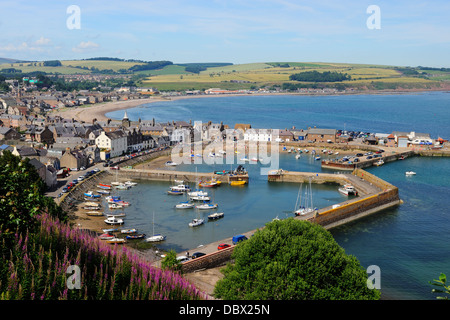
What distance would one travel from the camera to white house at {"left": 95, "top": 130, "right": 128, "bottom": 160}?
44.8 metres

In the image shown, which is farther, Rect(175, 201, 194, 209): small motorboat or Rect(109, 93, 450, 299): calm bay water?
Rect(175, 201, 194, 209): small motorboat

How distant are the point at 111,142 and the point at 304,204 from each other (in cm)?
2241

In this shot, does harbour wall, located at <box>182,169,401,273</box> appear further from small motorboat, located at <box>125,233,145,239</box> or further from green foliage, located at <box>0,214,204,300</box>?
green foliage, located at <box>0,214,204,300</box>

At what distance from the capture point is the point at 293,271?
41.1 feet

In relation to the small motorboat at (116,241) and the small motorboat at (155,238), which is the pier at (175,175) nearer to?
the small motorboat at (155,238)

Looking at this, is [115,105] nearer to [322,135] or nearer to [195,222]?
[322,135]

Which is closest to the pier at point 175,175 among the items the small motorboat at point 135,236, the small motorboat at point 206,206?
the small motorboat at point 206,206

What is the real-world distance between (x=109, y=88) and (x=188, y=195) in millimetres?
129687

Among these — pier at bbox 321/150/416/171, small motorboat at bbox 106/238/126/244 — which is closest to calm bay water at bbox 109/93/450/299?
pier at bbox 321/150/416/171

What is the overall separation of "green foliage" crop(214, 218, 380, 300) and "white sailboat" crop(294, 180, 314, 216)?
1421 centimetres

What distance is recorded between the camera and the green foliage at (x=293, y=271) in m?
12.4

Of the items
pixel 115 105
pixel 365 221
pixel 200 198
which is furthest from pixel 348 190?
pixel 115 105

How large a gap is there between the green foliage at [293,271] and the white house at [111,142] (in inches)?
1309
